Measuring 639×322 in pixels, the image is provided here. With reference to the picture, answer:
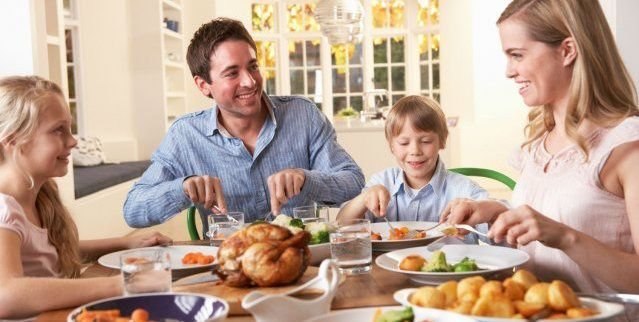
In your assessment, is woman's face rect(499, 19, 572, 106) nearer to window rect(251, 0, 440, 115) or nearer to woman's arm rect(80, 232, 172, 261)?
woman's arm rect(80, 232, 172, 261)

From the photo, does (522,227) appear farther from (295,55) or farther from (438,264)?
(295,55)

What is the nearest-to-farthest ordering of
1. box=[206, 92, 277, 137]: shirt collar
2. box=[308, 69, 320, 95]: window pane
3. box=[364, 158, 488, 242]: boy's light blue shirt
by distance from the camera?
1. box=[364, 158, 488, 242]: boy's light blue shirt
2. box=[206, 92, 277, 137]: shirt collar
3. box=[308, 69, 320, 95]: window pane

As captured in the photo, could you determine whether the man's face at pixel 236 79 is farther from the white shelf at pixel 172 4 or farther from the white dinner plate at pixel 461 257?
the white shelf at pixel 172 4

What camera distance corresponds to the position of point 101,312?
1.20 meters

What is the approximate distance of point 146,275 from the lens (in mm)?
1330

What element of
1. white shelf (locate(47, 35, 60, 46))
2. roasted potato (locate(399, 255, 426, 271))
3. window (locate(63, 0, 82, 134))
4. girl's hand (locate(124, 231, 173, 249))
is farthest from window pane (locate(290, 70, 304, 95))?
roasted potato (locate(399, 255, 426, 271))

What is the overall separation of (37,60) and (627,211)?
3011 mm

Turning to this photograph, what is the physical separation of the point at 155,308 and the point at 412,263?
1.68ft

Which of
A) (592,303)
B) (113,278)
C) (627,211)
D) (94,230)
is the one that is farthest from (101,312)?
(94,230)

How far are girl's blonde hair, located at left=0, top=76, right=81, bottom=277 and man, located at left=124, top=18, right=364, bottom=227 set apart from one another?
1.49ft

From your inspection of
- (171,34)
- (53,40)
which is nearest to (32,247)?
(53,40)

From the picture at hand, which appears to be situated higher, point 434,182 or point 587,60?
point 587,60

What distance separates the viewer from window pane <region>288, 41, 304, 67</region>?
13.1 meters

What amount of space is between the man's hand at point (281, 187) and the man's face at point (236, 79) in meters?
0.50
